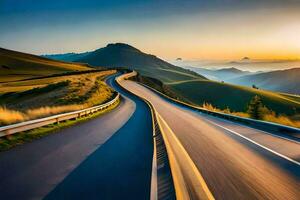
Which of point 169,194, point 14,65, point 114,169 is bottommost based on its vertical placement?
point 14,65

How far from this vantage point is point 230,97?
105m

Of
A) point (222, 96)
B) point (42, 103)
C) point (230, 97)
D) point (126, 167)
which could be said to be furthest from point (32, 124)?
point (222, 96)

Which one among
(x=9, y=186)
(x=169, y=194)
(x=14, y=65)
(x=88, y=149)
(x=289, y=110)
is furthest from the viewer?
(x=14, y=65)

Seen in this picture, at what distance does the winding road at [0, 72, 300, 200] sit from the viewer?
6391 mm

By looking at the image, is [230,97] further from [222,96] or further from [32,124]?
[32,124]

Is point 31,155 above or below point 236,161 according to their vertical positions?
below

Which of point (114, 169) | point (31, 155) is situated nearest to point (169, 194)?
point (114, 169)

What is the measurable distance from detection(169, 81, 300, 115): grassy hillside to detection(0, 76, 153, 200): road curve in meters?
83.5

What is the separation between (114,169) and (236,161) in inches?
138

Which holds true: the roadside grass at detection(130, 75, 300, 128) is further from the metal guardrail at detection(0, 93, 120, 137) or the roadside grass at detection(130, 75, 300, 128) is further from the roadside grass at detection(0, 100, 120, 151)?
the roadside grass at detection(0, 100, 120, 151)

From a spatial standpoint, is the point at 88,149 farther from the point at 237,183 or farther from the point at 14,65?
the point at 14,65

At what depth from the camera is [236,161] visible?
369 inches

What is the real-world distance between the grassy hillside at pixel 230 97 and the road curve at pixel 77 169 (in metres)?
83.5

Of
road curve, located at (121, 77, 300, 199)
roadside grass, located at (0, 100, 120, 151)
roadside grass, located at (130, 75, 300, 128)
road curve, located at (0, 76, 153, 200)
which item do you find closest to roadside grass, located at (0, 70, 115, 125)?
roadside grass, located at (0, 100, 120, 151)
